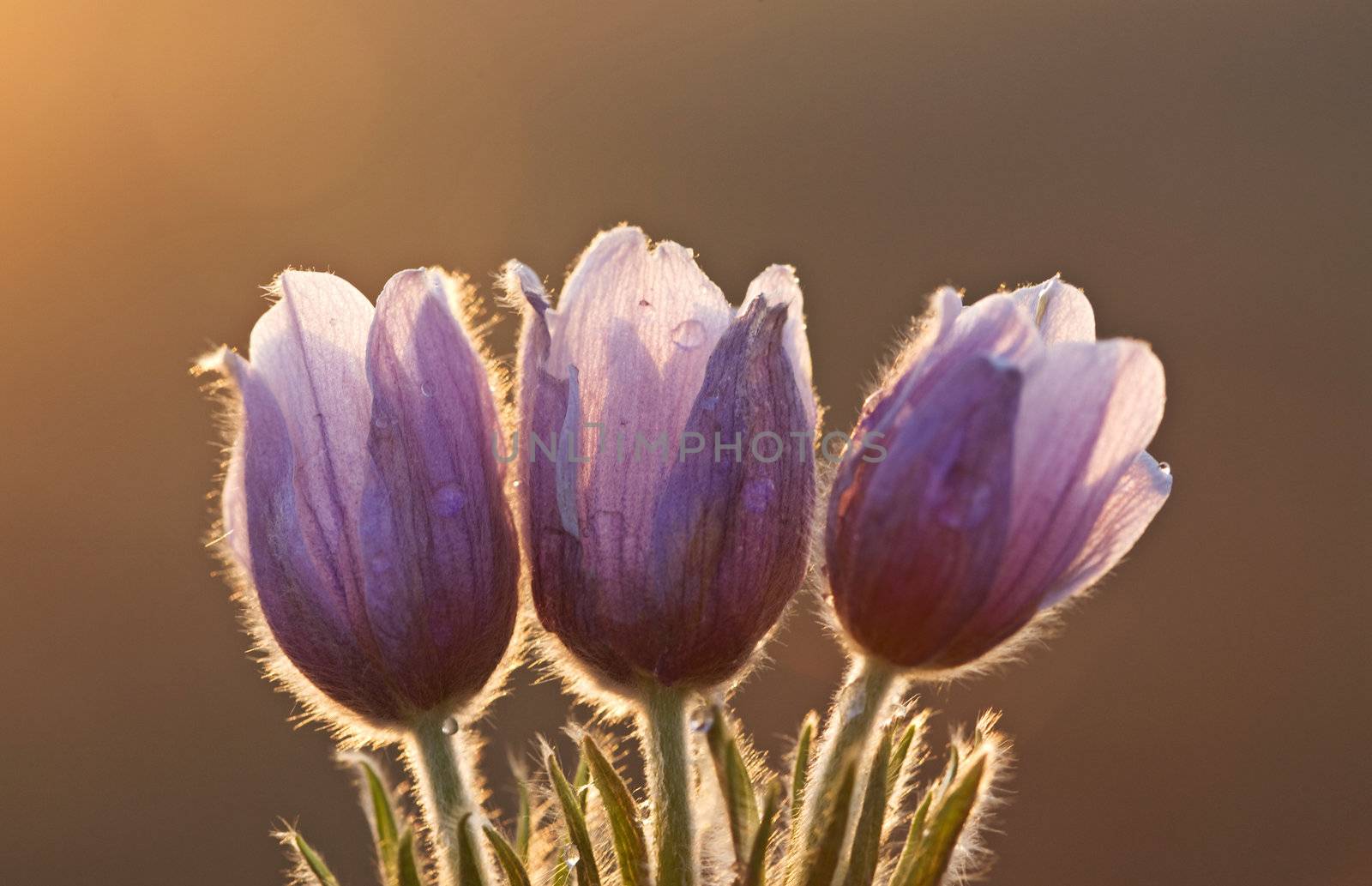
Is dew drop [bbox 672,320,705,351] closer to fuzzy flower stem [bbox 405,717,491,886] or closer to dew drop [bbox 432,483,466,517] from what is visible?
dew drop [bbox 432,483,466,517]

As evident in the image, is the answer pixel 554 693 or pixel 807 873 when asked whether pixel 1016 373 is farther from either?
pixel 554 693

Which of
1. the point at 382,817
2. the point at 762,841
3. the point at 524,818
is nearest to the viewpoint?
the point at 762,841

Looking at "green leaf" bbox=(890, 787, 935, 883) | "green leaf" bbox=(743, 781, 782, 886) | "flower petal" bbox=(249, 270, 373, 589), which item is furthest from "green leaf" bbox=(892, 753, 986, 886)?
"flower petal" bbox=(249, 270, 373, 589)

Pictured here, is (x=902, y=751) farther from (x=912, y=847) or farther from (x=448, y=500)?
(x=448, y=500)

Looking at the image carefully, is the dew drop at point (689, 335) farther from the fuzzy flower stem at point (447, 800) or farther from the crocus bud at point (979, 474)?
the fuzzy flower stem at point (447, 800)

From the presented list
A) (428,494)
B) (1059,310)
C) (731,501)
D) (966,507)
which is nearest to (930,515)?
(966,507)
